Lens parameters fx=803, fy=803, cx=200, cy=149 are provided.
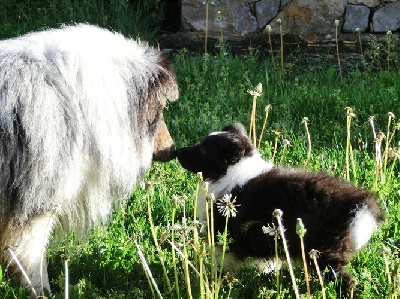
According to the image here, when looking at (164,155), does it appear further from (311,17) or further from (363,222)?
(311,17)

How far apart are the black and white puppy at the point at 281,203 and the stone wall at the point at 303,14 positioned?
4.14 m

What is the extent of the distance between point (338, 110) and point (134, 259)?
104 inches

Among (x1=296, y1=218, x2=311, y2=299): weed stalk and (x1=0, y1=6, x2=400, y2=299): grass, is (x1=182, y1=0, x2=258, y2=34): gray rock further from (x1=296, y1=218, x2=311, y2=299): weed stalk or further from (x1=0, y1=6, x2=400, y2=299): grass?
(x1=296, y1=218, x2=311, y2=299): weed stalk

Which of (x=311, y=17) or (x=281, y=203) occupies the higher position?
(x=311, y=17)

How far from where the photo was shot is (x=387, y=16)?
864 centimetres

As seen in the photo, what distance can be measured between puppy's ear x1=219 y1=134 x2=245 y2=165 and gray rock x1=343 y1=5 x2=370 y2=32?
177 inches

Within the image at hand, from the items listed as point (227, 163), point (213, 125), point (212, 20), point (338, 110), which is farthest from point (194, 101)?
point (227, 163)

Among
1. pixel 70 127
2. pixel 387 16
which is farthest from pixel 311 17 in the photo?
pixel 70 127

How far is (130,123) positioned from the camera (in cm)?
417

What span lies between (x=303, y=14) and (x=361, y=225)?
16.5ft

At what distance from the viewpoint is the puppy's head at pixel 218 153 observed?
4512mm

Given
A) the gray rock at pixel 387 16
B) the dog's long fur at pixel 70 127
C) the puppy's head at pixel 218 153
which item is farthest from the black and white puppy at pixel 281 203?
the gray rock at pixel 387 16

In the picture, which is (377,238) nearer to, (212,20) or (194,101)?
(194,101)

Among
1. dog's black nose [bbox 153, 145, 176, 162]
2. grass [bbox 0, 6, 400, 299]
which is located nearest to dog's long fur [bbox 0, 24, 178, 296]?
dog's black nose [bbox 153, 145, 176, 162]
